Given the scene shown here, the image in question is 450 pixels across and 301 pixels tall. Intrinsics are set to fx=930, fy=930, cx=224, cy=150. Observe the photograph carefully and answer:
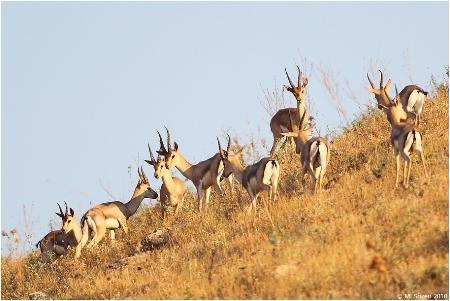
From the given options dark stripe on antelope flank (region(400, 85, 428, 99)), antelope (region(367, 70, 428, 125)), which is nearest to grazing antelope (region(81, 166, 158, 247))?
antelope (region(367, 70, 428, 125))

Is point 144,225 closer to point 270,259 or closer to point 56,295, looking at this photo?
point 56,295

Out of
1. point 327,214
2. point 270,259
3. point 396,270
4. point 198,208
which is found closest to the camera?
point 396,270

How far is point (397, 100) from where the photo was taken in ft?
64.9

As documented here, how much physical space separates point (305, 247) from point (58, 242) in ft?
29.7

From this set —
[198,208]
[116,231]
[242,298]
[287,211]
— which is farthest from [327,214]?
[116,231]

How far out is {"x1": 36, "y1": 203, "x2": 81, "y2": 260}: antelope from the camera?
72.0 feet

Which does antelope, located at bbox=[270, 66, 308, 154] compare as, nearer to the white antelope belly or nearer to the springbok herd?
the springbok herd

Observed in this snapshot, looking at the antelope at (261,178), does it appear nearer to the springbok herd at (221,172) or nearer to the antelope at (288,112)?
the springbok herd at (221,172)

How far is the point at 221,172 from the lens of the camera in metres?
21.4

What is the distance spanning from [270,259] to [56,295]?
17.7 ft

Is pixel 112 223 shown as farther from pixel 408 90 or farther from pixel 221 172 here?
pixel 408 90

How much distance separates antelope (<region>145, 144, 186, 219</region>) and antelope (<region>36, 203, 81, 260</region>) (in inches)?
87.7

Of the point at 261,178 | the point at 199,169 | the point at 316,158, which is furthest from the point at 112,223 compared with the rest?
the point at 316,158

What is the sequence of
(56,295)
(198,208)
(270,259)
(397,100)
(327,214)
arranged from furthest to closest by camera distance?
(198,208)
(397,100)
(56,295)
(327,214)
(270,259)
